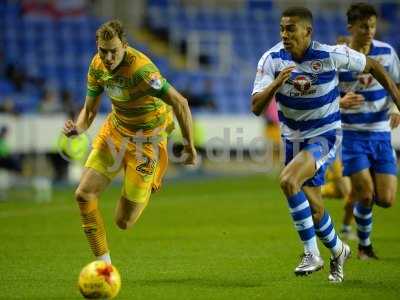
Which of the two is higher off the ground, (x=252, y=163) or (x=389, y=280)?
(x=389, y=280)

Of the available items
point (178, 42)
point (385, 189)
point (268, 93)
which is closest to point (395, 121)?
point (385, 189)

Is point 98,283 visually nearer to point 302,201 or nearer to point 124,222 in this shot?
point 124,222

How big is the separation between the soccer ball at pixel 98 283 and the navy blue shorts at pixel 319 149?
2316 millimetres

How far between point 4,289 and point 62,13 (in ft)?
75.3

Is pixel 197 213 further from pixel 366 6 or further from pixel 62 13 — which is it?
pixel 62 13

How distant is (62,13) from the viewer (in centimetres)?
3145

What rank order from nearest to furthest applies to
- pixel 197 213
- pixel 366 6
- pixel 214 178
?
pixel 366 6 → pixel 197 213 → pixel 214 178

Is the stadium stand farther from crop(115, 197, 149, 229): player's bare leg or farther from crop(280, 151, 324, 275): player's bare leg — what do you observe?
crop(280, 151, 324, 275): player's bare leg

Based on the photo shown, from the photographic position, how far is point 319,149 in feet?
31.4

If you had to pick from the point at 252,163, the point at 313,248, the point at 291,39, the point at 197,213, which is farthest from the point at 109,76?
the point at 252,163

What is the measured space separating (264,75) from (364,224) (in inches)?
113

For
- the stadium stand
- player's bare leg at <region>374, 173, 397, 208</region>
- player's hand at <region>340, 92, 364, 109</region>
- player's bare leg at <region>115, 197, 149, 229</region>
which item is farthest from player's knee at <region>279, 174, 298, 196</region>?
the stadium stand

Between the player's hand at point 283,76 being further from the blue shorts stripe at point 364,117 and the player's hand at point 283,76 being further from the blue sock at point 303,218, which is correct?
the blue shorts stripe at point 364,117

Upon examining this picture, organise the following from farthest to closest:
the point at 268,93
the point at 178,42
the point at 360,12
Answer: the point at 178,42 < the point at 360,12 < the point at 268,93
